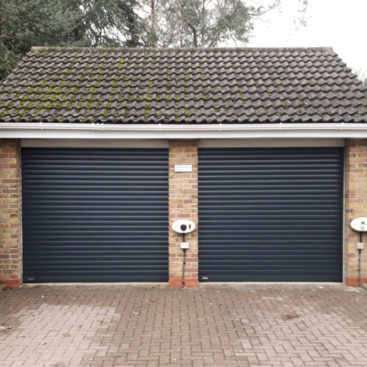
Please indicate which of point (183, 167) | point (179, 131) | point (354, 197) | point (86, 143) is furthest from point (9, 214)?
point (354, 197)

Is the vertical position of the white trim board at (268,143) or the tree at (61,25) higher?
the tree at (61,25)

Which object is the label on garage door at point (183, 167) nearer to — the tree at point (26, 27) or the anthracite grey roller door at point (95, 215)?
the anthracite grey roller door at point (95, 215)

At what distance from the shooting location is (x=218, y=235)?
25.3ft

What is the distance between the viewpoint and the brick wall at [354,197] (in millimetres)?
7477

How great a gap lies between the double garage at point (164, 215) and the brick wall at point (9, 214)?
0.23m

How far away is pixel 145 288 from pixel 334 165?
4.18 metres

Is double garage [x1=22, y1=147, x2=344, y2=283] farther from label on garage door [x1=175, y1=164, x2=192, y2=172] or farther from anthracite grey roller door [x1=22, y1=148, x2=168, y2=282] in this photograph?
label on garage door [x1=175, y1=164, x2=192, y2=172]

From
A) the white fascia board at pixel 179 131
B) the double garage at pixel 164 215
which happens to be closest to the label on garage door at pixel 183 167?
the double garage at pixel 164 215

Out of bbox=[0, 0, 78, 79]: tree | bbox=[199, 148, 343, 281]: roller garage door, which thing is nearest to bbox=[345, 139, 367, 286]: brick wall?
bbox=[199, 148, 343, 281]: roller garage door

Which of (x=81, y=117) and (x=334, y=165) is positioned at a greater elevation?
(x=81, y=117)

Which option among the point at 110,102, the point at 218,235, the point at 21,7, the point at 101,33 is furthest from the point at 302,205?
the point at 101,33

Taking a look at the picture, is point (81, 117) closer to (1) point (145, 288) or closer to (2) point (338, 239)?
(1) point (145, 288)

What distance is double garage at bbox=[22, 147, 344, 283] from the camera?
7691mm

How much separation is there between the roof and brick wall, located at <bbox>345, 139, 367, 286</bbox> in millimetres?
642
